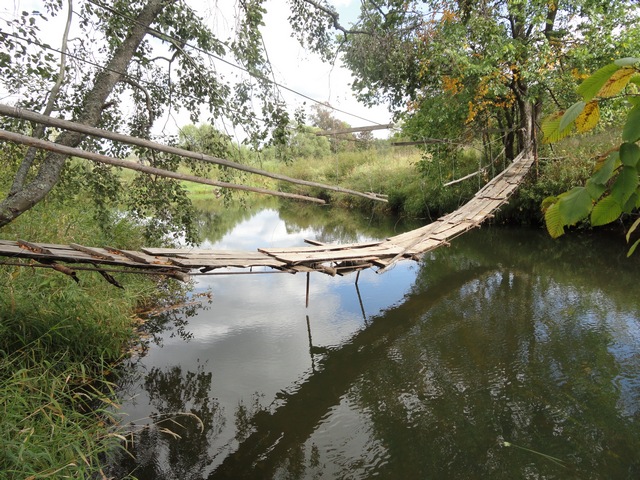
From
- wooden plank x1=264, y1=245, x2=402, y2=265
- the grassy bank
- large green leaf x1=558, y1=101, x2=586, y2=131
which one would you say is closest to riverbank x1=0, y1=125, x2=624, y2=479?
the grassy bank

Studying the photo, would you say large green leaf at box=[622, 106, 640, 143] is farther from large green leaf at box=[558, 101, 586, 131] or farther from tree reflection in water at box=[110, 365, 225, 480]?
tree reflection in water at box=[110, 365, 225, 480]

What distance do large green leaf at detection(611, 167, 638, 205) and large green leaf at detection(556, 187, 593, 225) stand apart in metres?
0.03

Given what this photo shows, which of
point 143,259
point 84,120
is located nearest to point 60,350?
point 143,259

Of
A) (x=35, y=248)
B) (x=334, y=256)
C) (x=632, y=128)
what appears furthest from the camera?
(x=334, y=256)

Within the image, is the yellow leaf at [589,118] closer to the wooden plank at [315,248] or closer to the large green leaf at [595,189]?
the large green leaf at [595,189]

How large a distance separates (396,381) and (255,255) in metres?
1.65

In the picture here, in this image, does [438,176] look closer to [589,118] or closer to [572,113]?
[589,118]

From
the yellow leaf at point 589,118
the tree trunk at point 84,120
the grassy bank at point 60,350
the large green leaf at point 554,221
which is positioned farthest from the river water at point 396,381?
the yellow leaf at point 589,118

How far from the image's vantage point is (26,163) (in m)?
2.95

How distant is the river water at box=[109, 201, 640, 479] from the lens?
2.58 m

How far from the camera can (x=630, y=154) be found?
0.54m

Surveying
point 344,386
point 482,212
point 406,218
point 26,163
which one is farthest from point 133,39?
point 406,218

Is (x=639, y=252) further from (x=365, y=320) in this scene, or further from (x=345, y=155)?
(x=345, y=155)

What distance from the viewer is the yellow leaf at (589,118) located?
64 centimetres
